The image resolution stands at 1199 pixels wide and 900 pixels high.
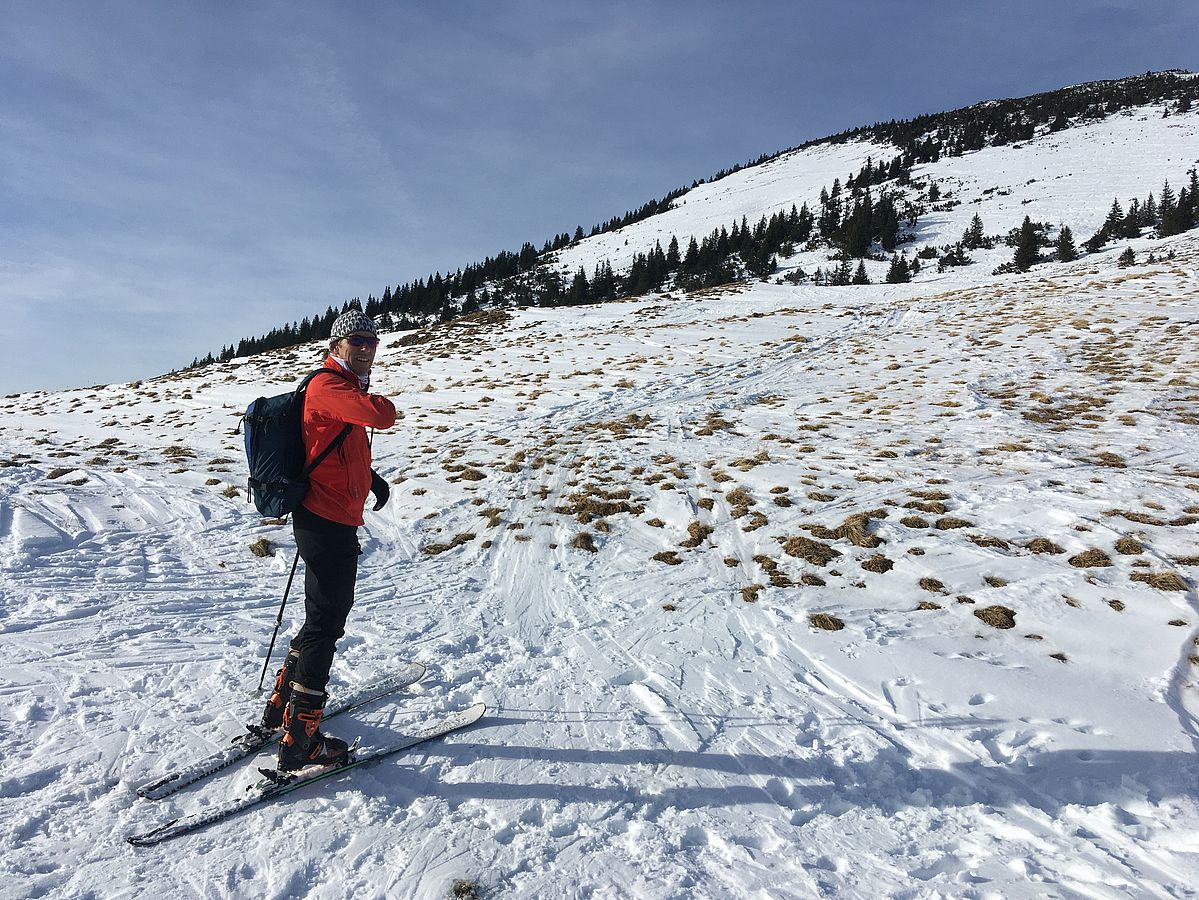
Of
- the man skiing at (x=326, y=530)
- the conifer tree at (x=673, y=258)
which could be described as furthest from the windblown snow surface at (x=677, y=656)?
the conifer tree at (x=673, y=258)

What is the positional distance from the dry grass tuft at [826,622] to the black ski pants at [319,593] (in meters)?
4.18

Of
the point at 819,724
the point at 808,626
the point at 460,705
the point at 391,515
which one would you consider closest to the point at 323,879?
the point at 460,705

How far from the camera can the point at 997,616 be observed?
16.6ft

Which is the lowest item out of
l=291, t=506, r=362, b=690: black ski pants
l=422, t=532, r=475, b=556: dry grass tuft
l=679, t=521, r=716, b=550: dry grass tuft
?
l=679, t=521, r=716, b=550: dry grass tuft

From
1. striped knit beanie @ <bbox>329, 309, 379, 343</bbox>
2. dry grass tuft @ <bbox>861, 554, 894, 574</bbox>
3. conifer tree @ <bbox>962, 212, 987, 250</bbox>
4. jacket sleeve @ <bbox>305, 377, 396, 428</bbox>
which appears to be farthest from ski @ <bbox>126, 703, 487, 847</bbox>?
conifer tree @ <bbox>962, 212, 987, 250</bbox>

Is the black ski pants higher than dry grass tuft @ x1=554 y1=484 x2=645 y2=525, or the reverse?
the black ski pants

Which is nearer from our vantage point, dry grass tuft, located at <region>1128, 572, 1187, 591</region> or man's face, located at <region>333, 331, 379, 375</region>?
man's face, located at <region>333, 331, 379, 375</region>

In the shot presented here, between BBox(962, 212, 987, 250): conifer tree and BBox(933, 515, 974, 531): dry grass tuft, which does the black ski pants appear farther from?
BBox(962, 212, 987, 250): conifer tree

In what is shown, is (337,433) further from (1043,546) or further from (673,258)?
(673,258)

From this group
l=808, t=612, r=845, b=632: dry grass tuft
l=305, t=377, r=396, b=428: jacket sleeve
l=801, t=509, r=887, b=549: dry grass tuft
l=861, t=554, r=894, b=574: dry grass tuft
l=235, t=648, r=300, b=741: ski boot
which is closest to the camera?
l=305, t=377, r=396, b=428: jacket sleeve

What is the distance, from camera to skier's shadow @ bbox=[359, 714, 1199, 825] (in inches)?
129

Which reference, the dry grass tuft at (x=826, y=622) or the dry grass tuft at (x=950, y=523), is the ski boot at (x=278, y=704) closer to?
the dry grass tuft at (x=826, y=622)

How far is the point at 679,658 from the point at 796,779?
1501mm

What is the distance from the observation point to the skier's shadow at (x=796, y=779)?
3279 mm
